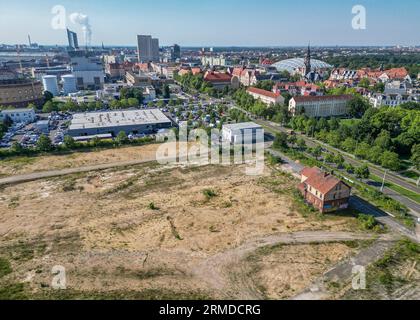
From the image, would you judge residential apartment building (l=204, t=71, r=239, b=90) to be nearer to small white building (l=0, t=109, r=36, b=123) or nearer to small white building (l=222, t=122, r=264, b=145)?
small white building (l=222, t=122, r=264, b=145)

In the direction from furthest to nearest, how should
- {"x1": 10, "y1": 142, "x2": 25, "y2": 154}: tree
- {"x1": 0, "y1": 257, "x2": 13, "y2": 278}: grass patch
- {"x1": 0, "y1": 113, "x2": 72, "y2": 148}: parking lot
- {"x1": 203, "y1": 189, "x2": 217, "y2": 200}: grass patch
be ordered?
{"x1": 0, "y1": 113, "x2": 72, "y2": 148}: parking lot, {"x1": 10, "y1": 142, "x2": 25, "y2": 154}: tree, {"x1": 203, "y1": 189, "x2": 217, "y2": 200}: grass patch, {"x1": 0, "y1": 257, "x2": 13, "y2": 278}: grass patch

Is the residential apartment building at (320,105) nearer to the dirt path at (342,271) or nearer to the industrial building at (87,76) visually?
the dirt path at (342,271)

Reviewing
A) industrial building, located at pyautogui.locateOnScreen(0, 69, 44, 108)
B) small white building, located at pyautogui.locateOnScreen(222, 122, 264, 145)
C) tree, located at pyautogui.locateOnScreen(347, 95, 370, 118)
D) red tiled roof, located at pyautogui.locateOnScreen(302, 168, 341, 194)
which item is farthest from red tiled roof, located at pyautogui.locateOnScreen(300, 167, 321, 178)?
industrial building, located at pyautogui.locateOnScreen(0, 69, 44, 108)

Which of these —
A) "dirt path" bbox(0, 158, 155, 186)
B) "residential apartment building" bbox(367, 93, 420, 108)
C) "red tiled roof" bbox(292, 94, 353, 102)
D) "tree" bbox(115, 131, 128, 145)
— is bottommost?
"dirt path" bbox(0, 158, 155, 186)

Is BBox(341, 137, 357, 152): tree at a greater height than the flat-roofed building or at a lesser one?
lesser

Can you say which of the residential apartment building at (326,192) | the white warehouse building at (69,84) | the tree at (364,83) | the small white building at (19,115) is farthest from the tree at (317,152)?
the white warehouse building at (69,84)
